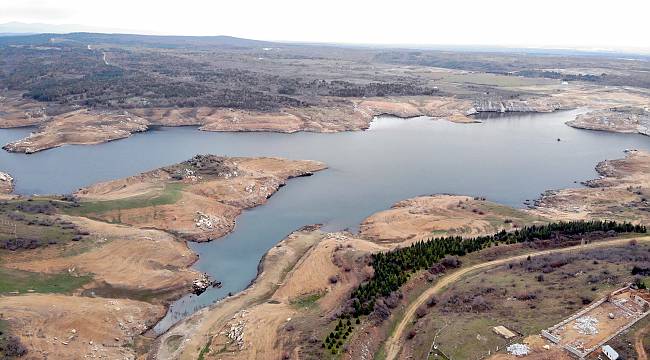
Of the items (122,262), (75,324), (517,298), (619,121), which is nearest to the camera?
(517,298)

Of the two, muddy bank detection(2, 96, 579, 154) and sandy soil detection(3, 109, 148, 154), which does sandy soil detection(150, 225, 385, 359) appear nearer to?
muddy bank detection(2, 96, 579, 154)

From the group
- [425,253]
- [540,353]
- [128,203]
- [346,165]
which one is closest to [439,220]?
[425,253]

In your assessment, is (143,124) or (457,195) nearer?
(457,195)

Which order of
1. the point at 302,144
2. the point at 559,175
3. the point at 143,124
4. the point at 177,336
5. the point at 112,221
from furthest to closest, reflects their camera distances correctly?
the point at 143,124 → the point at 302,144 → the point at 559,175 → the point at 112,221 → the point at 177,336

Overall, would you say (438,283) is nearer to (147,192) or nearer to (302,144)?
(147,192)

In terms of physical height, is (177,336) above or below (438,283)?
below

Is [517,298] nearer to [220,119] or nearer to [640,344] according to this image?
[640,344]

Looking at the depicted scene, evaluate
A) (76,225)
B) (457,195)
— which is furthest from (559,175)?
(76,225)
